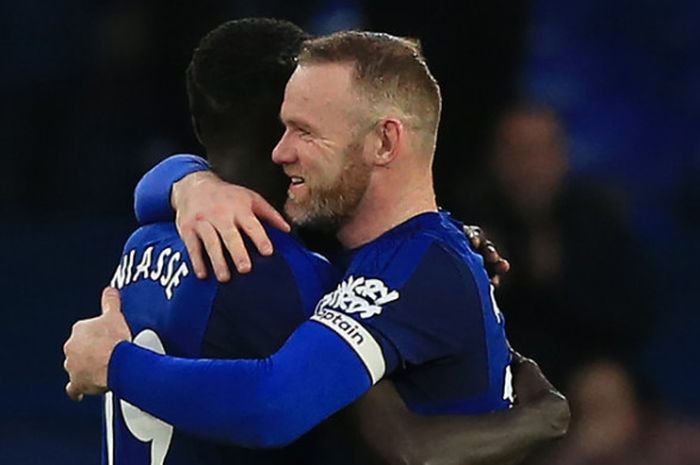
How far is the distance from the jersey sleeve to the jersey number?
0.82 ft

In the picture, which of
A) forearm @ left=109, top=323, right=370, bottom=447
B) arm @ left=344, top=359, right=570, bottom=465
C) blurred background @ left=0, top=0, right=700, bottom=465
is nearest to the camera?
forearm @ left=109, top=323, right=370, bottom=447

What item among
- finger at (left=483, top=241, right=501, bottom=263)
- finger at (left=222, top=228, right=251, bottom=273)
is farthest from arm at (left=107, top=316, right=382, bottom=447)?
finger at (left=483, top=241, right=501, bottom=263)

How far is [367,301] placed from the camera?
2.03m

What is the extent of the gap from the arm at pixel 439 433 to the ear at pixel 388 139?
31 cm

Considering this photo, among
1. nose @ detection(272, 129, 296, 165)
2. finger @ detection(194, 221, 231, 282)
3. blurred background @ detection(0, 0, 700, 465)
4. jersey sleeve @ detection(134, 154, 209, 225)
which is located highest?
nose @ detection(272, 129, 296, 165)

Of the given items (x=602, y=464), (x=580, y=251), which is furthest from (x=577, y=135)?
(x=602, y=464)

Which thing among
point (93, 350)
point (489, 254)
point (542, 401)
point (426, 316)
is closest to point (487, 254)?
point (489, 254)

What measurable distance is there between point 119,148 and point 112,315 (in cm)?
321

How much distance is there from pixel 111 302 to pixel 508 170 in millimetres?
2483

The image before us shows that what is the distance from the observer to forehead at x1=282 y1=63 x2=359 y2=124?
2.14 meters

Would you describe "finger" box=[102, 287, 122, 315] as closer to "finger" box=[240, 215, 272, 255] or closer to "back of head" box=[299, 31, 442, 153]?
"finger" box=[240, 215, 272, 255]

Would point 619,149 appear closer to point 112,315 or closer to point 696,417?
point 696,417

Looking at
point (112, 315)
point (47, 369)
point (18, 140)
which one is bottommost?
point (47, 369)

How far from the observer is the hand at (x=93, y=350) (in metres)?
2.09
